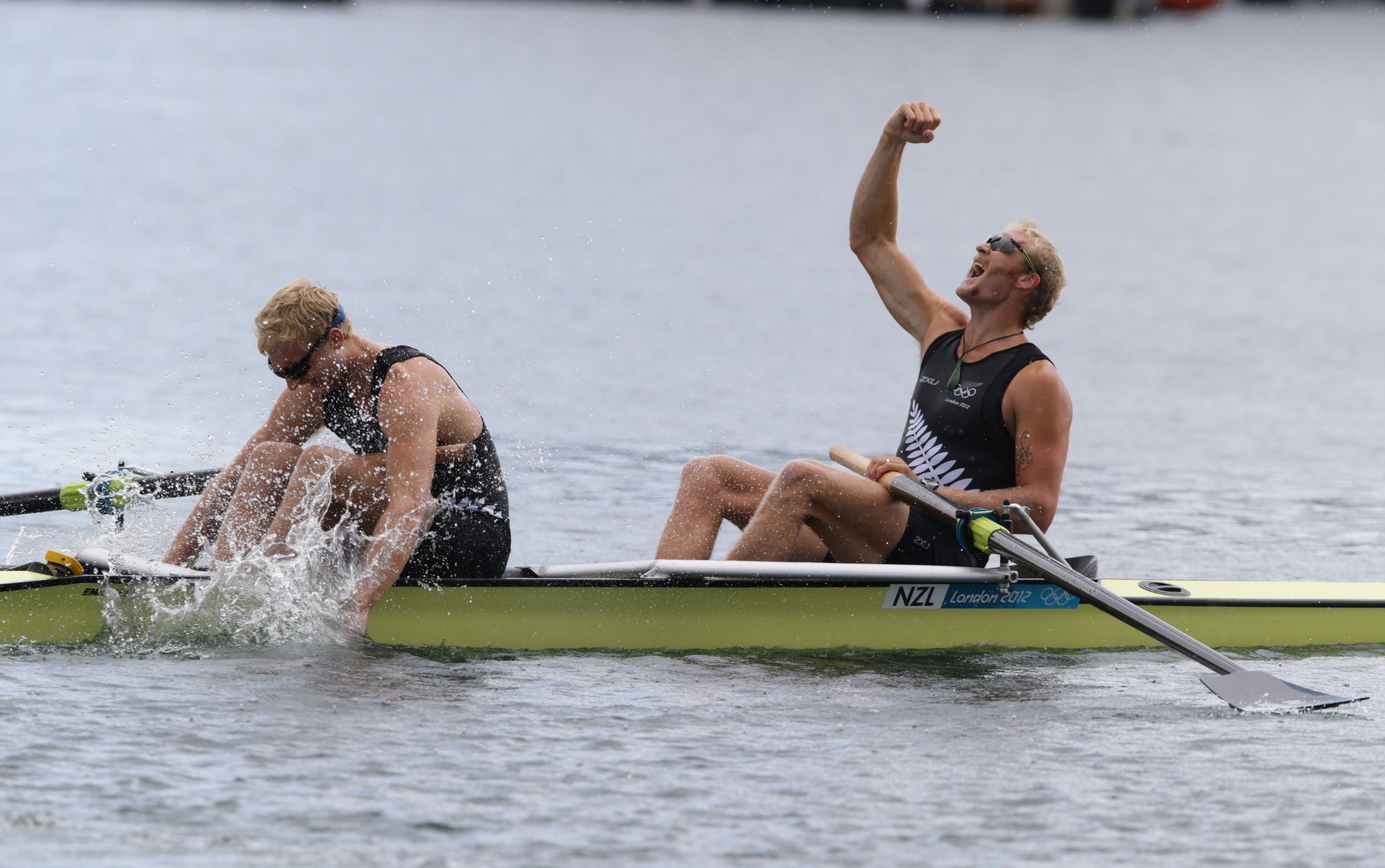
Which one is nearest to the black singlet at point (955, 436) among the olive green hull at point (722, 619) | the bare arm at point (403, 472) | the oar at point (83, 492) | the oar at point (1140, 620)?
the oar at point (1140, 620)

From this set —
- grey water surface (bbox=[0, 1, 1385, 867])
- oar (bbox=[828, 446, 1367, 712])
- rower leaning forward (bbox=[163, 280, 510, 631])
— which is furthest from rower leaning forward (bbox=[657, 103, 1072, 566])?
rower leaning forward (bbox=[163, 280, 510, 631])

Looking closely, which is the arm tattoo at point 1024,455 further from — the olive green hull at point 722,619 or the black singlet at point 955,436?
the olive green hull at point 722,619

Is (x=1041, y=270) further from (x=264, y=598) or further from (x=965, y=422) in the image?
(x=264, y=598)

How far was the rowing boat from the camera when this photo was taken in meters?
6.52

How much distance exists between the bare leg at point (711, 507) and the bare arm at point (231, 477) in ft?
4.89

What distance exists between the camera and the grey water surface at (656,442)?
17.5 feet

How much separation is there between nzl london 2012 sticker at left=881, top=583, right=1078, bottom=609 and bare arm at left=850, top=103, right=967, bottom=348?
1061 millimetres

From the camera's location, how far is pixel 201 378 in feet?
43.7

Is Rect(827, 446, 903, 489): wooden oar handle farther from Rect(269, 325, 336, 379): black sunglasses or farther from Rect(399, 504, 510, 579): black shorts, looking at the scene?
Rect(269, 325, 336, 379): black sunglasses

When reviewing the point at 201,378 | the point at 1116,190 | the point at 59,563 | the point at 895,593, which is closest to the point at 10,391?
the point at 201,378

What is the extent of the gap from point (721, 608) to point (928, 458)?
3.43 feet

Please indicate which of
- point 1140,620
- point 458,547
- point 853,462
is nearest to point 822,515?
point 853,462

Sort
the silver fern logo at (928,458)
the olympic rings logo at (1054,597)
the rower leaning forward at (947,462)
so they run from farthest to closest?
the olympic rings logo at (1054,597) < the silver fern logo at (928,458) < the rower leaning forward at (947,462)

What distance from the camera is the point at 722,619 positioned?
6.94 metres
